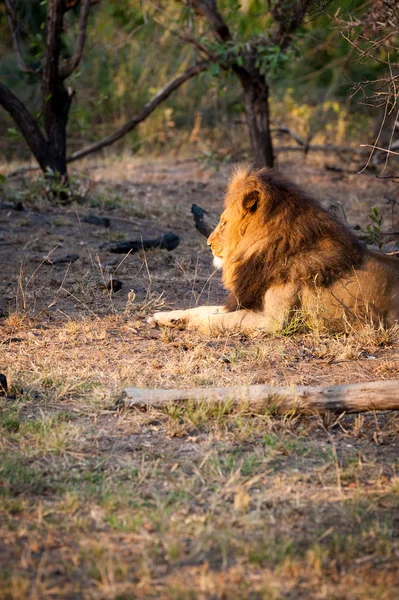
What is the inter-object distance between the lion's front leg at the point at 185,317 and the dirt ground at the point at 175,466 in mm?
92

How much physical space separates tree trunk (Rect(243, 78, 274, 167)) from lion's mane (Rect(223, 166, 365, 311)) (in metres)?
5.17

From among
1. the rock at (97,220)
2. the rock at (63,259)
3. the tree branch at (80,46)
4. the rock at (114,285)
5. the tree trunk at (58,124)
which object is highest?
the tree branch at (80,46)

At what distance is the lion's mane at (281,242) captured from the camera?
5016 millimetres

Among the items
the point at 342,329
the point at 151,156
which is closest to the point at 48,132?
the point at 151,156

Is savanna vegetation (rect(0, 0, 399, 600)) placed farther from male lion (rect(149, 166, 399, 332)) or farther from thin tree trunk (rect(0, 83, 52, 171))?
→ male lion (rect(149, 166, 399, 332))

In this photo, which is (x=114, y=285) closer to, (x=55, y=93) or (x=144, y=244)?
(x=144, y=244)

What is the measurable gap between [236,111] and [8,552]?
13.5m

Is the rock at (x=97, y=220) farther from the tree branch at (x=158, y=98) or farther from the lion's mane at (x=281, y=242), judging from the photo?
the lion's mane at (x=281, y=242)

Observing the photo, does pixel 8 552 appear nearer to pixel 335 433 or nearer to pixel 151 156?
pixel 335 433

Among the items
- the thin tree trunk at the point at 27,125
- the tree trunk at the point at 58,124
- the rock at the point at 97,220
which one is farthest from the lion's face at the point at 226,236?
the thin tree trunk at the point at 27,125

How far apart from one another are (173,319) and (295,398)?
1.72 meters

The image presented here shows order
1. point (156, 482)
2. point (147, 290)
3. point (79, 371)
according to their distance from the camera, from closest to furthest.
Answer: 1. point (156, 482)
2. point (79, 371)
3. point (147, 290)

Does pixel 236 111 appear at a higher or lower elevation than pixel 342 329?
higher

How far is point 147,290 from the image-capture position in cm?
589
